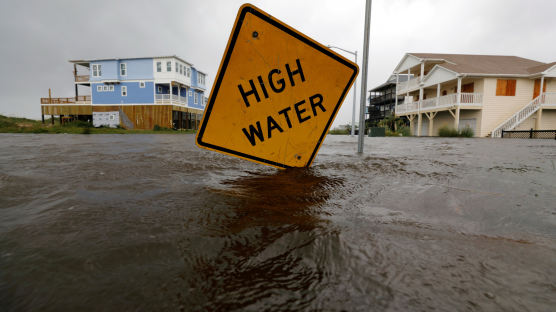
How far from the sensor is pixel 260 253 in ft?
3.23

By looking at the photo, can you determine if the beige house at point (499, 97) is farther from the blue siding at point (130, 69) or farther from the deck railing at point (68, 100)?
the deck railing at point (68, 100)

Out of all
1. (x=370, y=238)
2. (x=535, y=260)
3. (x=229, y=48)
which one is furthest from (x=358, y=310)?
(x=229, y=48)

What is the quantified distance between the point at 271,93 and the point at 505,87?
24.5 meters

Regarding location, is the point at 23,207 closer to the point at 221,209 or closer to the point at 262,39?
the point at 221,209

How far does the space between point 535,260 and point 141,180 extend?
248 cm

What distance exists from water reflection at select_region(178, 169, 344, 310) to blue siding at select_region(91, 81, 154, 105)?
1265 inches

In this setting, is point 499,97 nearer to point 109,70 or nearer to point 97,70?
point 109,70

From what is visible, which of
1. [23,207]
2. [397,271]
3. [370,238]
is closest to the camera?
[397,271]

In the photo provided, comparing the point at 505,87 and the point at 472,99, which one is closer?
the point at 505,87

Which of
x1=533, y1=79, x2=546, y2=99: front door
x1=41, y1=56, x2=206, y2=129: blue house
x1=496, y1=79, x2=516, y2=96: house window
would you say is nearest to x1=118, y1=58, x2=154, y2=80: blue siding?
x1=41, y1=56, x2=206, y2=129: blue house

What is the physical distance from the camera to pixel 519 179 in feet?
8.05

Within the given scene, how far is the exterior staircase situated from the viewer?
1872 cm

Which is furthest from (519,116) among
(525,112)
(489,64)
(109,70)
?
(109,70)

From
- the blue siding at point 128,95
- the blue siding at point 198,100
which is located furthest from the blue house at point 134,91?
the blue siding at point 198,100
